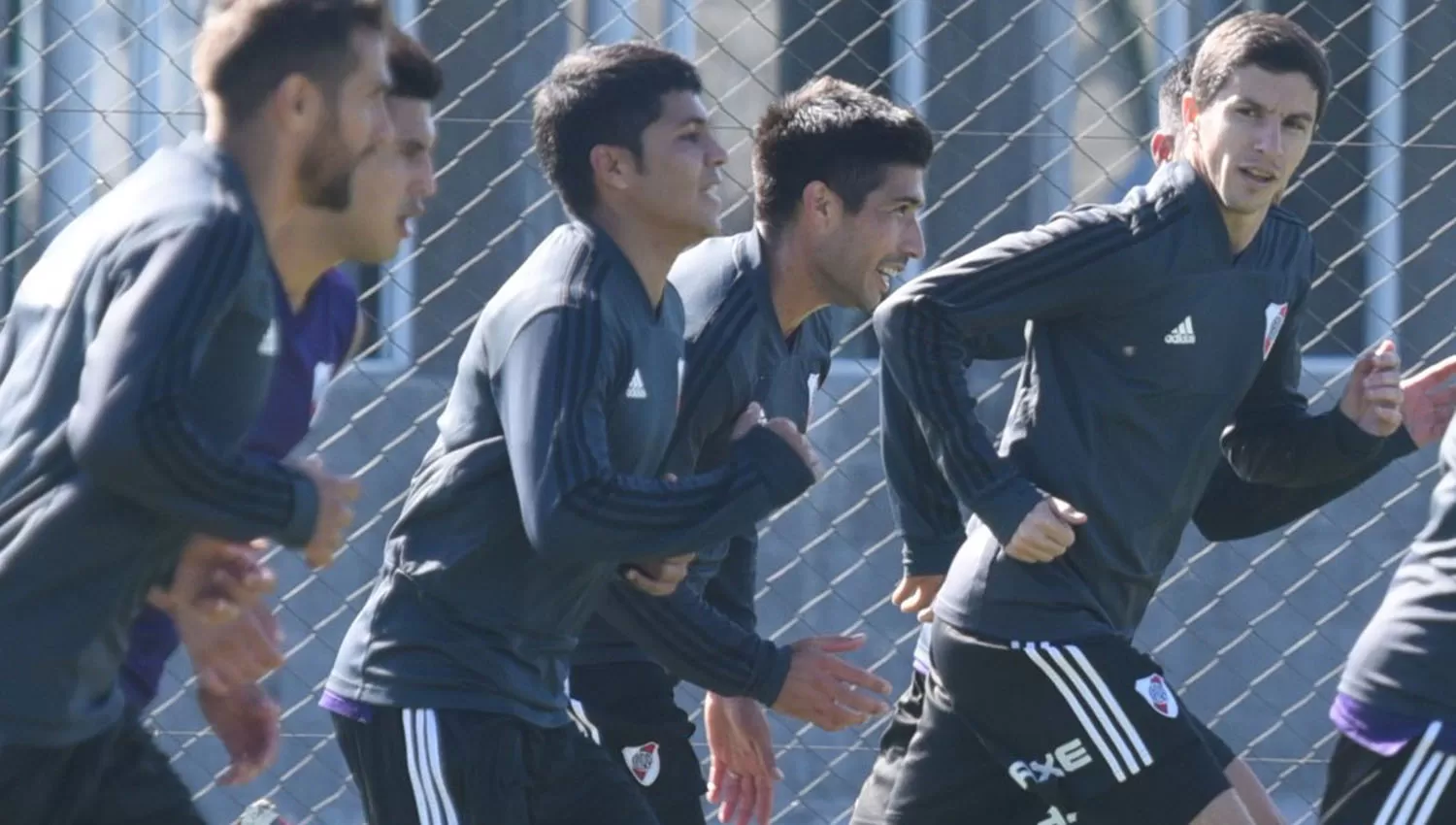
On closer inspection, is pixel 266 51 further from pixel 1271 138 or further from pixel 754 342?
pixel 1271 138

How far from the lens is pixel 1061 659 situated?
4.04 meters

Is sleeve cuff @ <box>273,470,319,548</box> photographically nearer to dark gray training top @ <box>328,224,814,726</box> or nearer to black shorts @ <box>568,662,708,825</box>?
dark gray training top @ <box>328,224,814,726</box>

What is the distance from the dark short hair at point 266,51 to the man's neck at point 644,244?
80 cm

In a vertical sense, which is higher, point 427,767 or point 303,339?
point 303,339

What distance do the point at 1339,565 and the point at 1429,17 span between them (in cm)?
162

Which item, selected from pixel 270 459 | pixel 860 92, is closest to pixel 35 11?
pixel 860 92

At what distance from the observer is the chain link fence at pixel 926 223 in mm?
6125

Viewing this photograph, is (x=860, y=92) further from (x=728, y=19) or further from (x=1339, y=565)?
(x=1339, y=565)

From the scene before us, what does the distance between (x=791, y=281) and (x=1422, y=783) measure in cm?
137

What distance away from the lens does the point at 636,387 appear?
11.7 ft

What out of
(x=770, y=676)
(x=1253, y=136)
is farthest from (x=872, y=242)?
(x=770, y=676)

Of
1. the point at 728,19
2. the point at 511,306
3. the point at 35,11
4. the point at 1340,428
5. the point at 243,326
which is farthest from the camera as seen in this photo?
the point at 728,19

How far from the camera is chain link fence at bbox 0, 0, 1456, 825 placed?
20.1 feet

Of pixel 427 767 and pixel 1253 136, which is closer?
pixel 427 767
